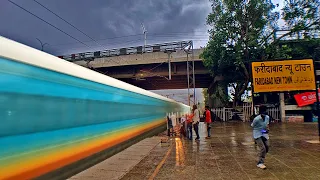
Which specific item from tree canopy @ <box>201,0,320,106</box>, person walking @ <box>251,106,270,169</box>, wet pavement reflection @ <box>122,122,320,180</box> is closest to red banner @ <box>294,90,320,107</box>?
tree canopy @ <box>201,0,320,106</box>

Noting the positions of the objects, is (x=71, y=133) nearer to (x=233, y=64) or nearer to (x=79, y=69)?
(x=79, y=69)

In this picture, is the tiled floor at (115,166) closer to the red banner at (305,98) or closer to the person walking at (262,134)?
the person walking at (262,134)

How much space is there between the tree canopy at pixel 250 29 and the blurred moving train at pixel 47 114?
1723 cm

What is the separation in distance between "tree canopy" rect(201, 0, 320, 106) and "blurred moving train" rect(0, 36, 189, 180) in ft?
56.5

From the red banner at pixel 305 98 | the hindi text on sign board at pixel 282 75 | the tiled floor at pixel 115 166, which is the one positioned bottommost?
the tiled floor at pixel 115 166

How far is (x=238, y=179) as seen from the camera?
4.93 meters

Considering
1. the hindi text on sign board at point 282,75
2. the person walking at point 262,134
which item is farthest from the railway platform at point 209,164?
the hindi text on sign board at point 282,75

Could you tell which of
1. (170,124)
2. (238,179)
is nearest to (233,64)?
(170,124)

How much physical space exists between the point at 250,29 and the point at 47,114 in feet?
69.9

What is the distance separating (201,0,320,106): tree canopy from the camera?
20.5 metres

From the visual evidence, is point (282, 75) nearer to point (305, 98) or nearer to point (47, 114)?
point (305, 98)

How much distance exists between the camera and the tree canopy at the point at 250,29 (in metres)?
20.5

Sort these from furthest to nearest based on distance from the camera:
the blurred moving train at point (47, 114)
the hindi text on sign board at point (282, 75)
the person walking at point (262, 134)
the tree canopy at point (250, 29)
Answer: the tree canopy at point (250, 29)
the hindi text on sign board at point (282, 75)
the person walking at point (262, 134)
the blurred moving train at point (47, 114)

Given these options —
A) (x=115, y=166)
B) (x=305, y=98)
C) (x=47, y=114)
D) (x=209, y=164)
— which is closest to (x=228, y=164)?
(x=209, y=164)
